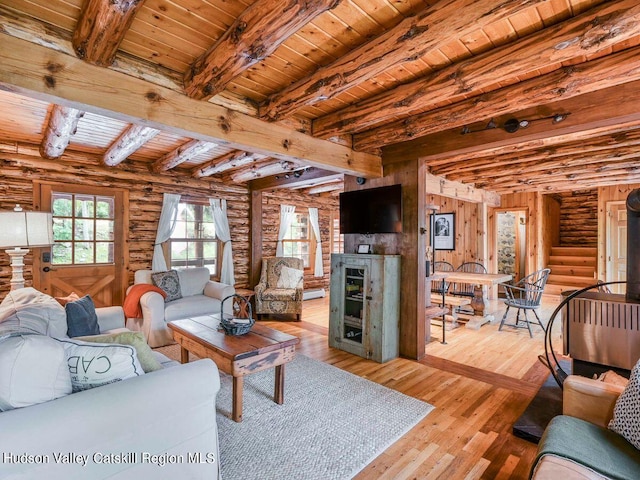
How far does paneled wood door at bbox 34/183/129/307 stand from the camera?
4.20 meters

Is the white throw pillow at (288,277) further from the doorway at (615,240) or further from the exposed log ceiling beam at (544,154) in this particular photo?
the doorway at (615,240)

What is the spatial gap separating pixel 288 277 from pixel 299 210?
72.8 inches

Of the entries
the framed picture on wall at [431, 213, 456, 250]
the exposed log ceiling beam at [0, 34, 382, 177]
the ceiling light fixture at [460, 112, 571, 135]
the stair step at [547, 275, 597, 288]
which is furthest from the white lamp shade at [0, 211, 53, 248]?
the stair step at [547, 275, 597, 288]

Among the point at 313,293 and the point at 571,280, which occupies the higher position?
the point at 571,280

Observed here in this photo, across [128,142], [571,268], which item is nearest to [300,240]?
[128,142]

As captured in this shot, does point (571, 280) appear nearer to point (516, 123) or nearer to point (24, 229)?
point (516, 123)

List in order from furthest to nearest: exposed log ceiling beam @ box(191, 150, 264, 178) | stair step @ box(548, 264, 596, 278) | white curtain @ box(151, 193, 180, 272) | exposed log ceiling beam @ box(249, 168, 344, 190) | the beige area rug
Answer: stair step @ box(548, 264, 596, 278) → white curtain @ box(151, 193, 180, 272) → exposed log ceiling beam @ box(249, 168, 344, 190) → exposed log ceiling beam @ box(191, 150, 264, 178) → the beige area rug

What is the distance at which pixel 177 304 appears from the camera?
4.27m

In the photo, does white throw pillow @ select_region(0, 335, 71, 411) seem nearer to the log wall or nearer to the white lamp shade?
the white lamp shade

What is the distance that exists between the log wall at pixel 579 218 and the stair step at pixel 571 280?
1.48 meters

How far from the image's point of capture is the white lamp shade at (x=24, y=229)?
2.86 metres

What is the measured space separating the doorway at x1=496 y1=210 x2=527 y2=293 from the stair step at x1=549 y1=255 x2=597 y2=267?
0.67 meters

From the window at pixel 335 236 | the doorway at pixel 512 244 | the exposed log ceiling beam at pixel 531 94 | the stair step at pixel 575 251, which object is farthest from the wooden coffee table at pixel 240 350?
the stair step at pixel 575 251


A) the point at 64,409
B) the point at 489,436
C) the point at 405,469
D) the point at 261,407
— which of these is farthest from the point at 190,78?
the point at 489,436
